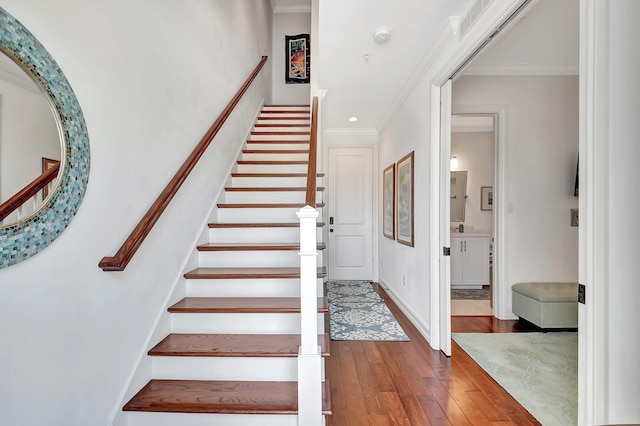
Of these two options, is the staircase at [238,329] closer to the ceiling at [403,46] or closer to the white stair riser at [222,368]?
the white stair riser at [222,368]

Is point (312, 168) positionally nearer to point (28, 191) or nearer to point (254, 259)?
point (254, 259)

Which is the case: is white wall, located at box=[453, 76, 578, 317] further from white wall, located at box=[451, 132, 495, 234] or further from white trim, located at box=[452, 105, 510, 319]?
white wall, located at box=[451, 132, 495, 234]

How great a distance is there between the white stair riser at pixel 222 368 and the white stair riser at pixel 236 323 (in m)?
0.24

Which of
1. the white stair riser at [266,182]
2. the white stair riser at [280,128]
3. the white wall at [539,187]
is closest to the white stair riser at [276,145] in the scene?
the white stair riser at [280,128]

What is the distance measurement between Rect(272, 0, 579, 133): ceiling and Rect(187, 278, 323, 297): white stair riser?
1.96 metres

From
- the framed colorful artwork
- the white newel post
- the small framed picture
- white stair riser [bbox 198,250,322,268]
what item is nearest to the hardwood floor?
the white newel post

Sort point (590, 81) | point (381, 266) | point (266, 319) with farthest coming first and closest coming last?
point (381, 266), point (266, 319), point (590, 81)

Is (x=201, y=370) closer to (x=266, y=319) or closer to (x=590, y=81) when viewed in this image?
(x=266, y=319)

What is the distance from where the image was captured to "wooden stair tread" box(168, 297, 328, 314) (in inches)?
75.5

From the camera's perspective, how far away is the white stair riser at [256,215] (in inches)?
107

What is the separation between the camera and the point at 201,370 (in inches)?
68.0

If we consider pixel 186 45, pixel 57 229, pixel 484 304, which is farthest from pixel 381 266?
pixel 57 229

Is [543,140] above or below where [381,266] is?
above

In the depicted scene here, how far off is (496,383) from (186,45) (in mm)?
3313
